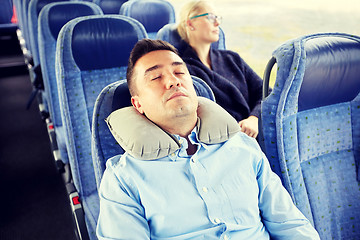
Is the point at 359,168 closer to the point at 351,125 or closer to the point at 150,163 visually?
the point at 351,125

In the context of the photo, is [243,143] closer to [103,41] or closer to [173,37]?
[103,41]

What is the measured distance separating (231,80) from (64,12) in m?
1.47

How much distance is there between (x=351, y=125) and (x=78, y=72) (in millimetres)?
1426

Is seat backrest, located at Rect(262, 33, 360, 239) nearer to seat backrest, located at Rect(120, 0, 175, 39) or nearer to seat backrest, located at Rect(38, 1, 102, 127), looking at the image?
seat backrest, located at Rect(38, 1, 102, 127)

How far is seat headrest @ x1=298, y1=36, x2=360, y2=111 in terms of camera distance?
1413 mm

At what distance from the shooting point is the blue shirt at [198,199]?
3.78 ft

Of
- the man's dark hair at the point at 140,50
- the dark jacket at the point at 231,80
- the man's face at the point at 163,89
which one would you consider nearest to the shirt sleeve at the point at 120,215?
the man's face at the point at 163,89

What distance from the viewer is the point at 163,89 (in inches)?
52.1

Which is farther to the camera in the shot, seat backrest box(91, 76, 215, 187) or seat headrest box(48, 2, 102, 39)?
seat headrest box(48, 2, 102, 39)

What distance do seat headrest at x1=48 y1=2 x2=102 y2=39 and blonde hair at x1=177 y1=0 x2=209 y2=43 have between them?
31.4 inches

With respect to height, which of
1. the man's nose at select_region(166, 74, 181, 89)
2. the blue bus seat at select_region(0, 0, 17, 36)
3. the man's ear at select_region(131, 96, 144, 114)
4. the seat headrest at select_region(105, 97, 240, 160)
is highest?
the man's nose at select_region(166, 74, 181, 89)

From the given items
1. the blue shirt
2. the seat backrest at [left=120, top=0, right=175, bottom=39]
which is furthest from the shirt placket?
the seat backrest at [left=120, top=0, right=175, bottom=39]

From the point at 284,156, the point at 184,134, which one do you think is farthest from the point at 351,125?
the point at 184,134

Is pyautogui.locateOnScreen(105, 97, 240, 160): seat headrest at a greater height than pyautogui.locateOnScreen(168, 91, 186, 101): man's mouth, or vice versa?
pyautogui.locateOnScreen(168, 91, 186, 101): man's mouth
